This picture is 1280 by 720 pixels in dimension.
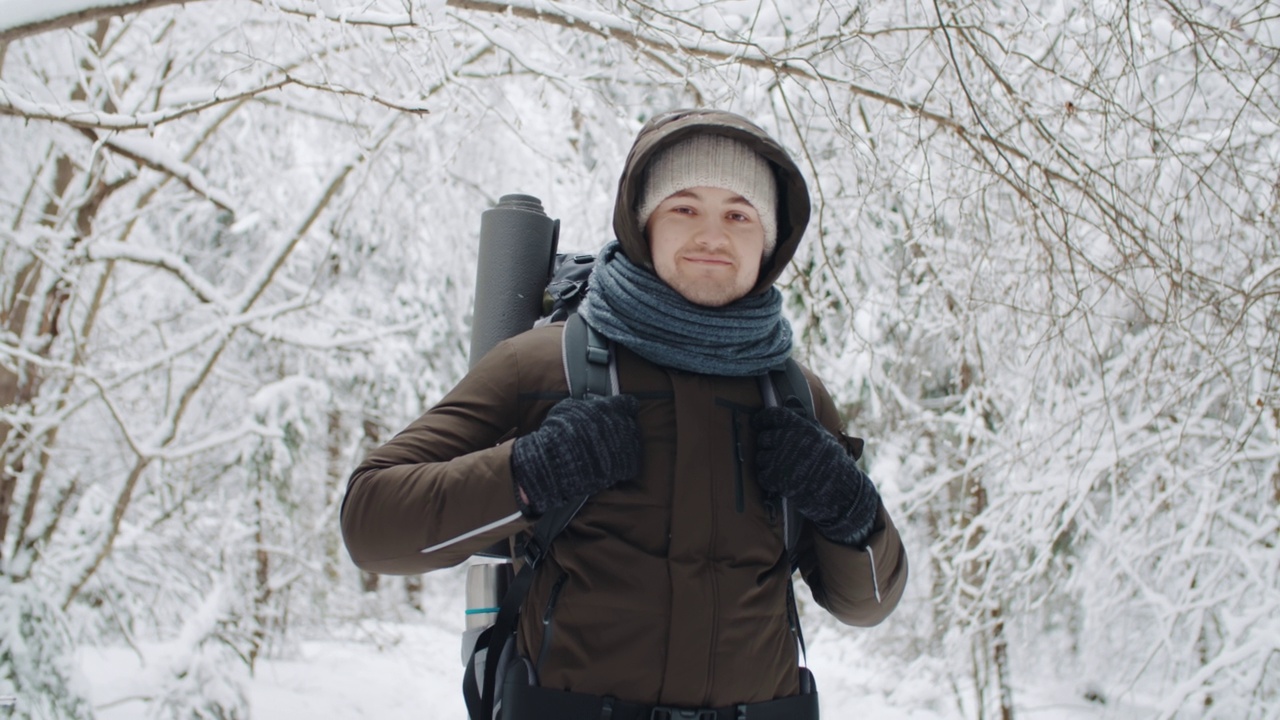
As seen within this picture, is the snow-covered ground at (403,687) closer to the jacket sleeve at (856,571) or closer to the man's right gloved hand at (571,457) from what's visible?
the jacket sleeve at (856,571)

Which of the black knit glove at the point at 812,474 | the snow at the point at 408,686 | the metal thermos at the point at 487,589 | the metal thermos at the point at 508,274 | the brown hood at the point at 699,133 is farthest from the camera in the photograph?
the snow at the point at 408,686

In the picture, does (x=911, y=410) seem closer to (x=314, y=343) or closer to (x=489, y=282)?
(x=314, y=343)

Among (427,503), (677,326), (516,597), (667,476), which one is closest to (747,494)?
(667,476)

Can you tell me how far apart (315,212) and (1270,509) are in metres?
4.82

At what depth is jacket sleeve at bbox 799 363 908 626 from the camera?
1.49m

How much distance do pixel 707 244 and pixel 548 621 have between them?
0.65 meters

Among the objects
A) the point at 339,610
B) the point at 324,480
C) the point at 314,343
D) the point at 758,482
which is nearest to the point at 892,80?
the point at 758,482

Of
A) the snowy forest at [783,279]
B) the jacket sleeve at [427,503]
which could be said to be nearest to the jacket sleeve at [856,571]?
the jacket sleeve at [427,503]

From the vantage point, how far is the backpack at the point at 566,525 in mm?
1376

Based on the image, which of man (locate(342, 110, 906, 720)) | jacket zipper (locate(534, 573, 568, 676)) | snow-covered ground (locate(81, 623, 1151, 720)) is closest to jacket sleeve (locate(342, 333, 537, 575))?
man (locate(342, 110, 906, 720))

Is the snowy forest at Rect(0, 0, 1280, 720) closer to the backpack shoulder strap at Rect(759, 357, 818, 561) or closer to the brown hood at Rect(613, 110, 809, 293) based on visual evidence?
the brown hood at Rect(613, 110, 809, 293)

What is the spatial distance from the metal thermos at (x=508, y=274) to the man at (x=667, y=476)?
0.23m

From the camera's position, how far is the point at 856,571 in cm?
149

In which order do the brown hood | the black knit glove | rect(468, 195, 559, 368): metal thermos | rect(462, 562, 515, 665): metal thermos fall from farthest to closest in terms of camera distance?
rect(468, 195, 559, 368): metal thermos → rect(462, 562, 515, 665): metal thermos → the brown hood → the black knit glove
